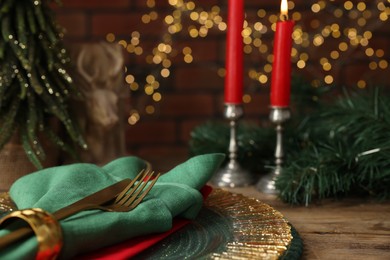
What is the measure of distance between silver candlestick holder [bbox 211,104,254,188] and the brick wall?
0.50 m

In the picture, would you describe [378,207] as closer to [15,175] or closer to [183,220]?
[183,220]

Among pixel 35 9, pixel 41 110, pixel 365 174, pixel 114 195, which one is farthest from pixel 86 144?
pixel 365 174

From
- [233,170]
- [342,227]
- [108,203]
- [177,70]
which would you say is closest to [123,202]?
[108,203]

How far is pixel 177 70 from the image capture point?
1.47m

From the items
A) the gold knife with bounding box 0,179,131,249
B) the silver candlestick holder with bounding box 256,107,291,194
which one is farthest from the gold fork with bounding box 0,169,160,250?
the silver candlestick holder with bounding box 256,107,291,194

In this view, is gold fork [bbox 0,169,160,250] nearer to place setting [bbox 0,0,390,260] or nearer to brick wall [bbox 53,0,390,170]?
place setting [bbox 0,0,390,260]

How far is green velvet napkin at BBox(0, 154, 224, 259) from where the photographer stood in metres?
0.47

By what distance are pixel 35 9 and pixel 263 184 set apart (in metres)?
0.47

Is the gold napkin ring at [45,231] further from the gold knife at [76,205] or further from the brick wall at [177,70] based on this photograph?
the brick wall at [177,70]

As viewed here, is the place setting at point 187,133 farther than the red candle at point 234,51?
No

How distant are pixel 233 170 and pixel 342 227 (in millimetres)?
292

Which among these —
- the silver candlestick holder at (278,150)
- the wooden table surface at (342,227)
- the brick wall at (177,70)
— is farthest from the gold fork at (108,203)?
the brick wall at (177,70)

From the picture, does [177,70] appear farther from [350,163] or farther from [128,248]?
[128,248]

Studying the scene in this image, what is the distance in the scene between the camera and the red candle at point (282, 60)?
0.84 m
